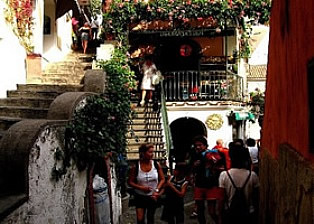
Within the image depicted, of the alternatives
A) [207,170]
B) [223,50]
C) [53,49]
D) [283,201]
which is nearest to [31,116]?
[207,170]

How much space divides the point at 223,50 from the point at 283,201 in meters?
17.5

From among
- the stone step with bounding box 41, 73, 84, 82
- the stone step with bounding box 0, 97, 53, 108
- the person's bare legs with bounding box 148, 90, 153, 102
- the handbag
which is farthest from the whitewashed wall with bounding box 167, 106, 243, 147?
the stone step with bounding box 0, 97, 53, 108

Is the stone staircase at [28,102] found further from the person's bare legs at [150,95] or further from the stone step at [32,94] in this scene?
the person's bare legs at [150,95]

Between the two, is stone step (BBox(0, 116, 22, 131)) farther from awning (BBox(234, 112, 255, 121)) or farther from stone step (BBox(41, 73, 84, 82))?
awning (BBox(234, 112, 255, 121))

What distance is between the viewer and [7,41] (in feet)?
31.8

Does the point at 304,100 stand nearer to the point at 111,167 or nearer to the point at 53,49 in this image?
the point at 111,167

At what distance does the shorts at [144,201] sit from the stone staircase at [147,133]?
5.46 meters

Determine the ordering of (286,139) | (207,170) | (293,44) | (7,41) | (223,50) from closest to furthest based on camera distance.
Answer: (293,44) < (286,139) < (207,170) < (7,41) < (223,50)

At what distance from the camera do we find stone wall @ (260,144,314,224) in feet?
13.0

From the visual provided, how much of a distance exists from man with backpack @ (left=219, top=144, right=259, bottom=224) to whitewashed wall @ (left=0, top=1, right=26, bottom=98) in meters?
4.95

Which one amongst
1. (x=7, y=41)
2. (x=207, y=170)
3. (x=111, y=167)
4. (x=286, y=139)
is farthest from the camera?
(x=7, y=41)

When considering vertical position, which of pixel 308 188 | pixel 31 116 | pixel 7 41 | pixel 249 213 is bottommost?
pixel 249 213

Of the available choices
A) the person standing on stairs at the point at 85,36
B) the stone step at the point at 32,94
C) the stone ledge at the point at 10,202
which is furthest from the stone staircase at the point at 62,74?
the stone ledge at the point at 10,202

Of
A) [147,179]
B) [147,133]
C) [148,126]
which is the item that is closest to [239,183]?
[147,179]
